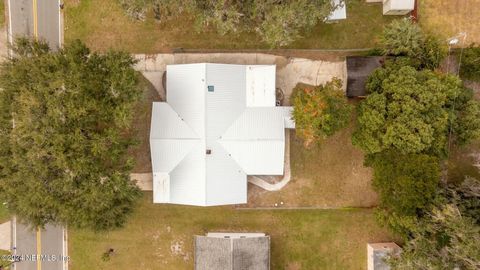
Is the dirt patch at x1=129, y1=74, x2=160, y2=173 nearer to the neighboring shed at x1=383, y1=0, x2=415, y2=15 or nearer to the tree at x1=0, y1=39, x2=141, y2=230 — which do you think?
the tree at x1=0, y1=39, x2=141, y2=230

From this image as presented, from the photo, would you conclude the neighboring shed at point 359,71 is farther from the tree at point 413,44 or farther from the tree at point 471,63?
the tree at point 471,63

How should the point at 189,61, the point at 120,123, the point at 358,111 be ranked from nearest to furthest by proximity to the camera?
the point at 120,123
the point at 358,111
the point at 189,61

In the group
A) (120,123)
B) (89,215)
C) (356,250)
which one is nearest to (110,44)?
(120,123)

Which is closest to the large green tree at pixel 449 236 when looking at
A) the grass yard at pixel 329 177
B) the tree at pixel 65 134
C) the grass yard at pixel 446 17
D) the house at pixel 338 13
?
the grass yard at pixel 329 177

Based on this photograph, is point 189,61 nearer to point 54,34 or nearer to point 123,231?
point 54,34

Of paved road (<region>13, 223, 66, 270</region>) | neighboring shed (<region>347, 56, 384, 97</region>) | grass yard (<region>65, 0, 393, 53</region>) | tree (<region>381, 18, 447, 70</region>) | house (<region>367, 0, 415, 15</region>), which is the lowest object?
paved road (<region>13, 223, 66, 270</region>)

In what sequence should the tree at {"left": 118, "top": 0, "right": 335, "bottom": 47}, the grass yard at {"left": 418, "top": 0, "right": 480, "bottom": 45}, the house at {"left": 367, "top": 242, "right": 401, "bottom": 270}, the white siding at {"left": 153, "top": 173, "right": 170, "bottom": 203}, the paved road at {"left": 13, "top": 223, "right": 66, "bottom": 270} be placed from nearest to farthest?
the tree at {"left": 118, "top": 0, "right": 335, "bottom": 47}
the white siding at {"left": 153, "top": 173, "right": 170, "bottom": 203}
the house at {"left": 367, "top": 242, "right": 401, "bottom": 270}
the grass yard at {"left": 418, "top": 0, "right": 480, "bottom": 45}
the paved road at {"left": 13, "top": 223, "right": 66, "bottom": 270}

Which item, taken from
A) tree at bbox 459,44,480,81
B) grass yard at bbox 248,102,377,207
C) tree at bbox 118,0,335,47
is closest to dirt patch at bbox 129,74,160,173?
tree at bbox 118,0,335,47
